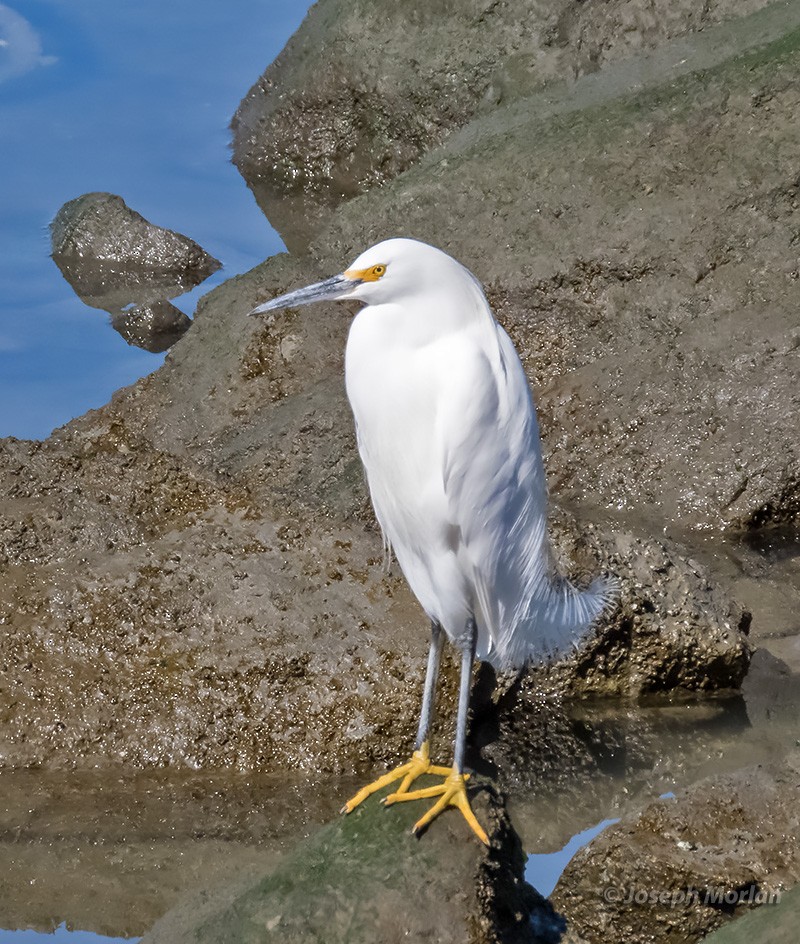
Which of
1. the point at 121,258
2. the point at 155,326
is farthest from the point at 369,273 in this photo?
the point at 121,258

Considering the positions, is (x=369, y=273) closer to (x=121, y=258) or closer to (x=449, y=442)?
(x=449, y=442)

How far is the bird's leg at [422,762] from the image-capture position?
12.1ft

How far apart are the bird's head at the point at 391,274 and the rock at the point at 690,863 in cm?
158

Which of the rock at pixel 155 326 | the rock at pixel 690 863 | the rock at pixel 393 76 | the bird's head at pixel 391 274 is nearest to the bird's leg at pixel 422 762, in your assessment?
the rock at pixel 690 863

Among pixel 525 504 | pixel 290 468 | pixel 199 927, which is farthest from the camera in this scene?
pixel 290 468

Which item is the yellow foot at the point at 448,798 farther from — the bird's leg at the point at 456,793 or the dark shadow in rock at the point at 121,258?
the dark shadow in rock at the point at 121,258

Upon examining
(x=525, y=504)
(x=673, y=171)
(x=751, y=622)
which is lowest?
(x=751, y=622)

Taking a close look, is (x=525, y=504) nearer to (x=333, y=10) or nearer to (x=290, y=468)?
(x=290, y=468)

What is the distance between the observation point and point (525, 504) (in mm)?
3910

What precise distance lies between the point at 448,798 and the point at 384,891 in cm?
34

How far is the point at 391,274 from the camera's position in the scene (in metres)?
3.53

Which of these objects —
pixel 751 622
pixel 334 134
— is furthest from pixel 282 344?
pixel 334 134

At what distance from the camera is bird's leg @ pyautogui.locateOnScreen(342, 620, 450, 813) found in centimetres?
369

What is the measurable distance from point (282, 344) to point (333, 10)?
163 inches
